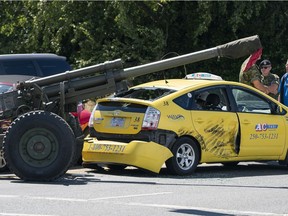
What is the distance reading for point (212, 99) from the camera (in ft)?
43.2

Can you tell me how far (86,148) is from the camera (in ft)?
42.1

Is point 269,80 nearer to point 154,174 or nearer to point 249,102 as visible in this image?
point 249,102

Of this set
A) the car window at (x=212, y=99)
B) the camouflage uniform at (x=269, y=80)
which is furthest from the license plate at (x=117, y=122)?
the camouflage uniform at (x=269, y=80)

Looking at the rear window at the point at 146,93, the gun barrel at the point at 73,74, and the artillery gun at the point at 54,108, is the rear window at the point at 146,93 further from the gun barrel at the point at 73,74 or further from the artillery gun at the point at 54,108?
the gun barrel at the point at 73,74

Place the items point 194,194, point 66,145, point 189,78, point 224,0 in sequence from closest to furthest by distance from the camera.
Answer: point 194,194, point 66,145, point 189,78, point 224,0

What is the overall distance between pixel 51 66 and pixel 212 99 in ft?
19.0

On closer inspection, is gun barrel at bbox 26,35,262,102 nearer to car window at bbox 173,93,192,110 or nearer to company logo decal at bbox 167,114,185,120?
car window at bbox 173,93,192,110

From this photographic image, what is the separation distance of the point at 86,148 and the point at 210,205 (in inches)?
151

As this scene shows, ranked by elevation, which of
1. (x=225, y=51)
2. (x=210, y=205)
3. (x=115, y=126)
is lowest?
(x=210, y=205)

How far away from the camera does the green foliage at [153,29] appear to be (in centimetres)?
2425

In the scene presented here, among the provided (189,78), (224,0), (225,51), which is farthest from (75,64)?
(225,51)

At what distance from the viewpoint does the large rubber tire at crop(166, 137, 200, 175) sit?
12.4 m

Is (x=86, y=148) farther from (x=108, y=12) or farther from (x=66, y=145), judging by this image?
(x=108, y=12)

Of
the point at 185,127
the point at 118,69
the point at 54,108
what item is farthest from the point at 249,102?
the point at 54,108
